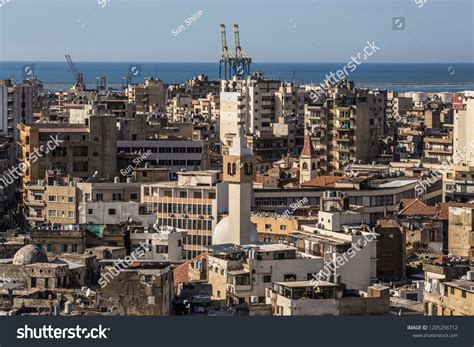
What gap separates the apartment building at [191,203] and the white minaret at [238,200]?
2.95 m

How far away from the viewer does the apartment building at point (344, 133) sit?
184ft

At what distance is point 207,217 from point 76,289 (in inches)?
399

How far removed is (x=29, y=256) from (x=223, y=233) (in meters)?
5.88

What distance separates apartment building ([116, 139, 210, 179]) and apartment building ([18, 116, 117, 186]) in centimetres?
258

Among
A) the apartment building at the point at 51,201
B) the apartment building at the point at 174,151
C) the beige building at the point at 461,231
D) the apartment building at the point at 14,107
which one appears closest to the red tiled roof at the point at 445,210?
the beige building at the point at 461,231

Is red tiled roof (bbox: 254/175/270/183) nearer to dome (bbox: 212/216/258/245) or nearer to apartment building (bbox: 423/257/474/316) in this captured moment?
dome (bbox: 212/216/258/245)

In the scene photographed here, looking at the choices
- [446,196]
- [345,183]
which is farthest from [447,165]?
[345,183]

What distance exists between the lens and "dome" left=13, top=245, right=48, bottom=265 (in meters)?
28.2

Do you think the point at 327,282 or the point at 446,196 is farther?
the point at 446,196

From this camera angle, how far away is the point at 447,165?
49.2 m

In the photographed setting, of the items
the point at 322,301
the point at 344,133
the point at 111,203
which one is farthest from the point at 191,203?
the point at 344,133

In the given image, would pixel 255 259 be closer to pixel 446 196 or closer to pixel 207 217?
pixel 207 217

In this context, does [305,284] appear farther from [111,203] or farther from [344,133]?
[344,133]

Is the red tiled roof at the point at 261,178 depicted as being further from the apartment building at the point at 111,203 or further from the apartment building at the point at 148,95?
the apartment building at the point at 148,95
